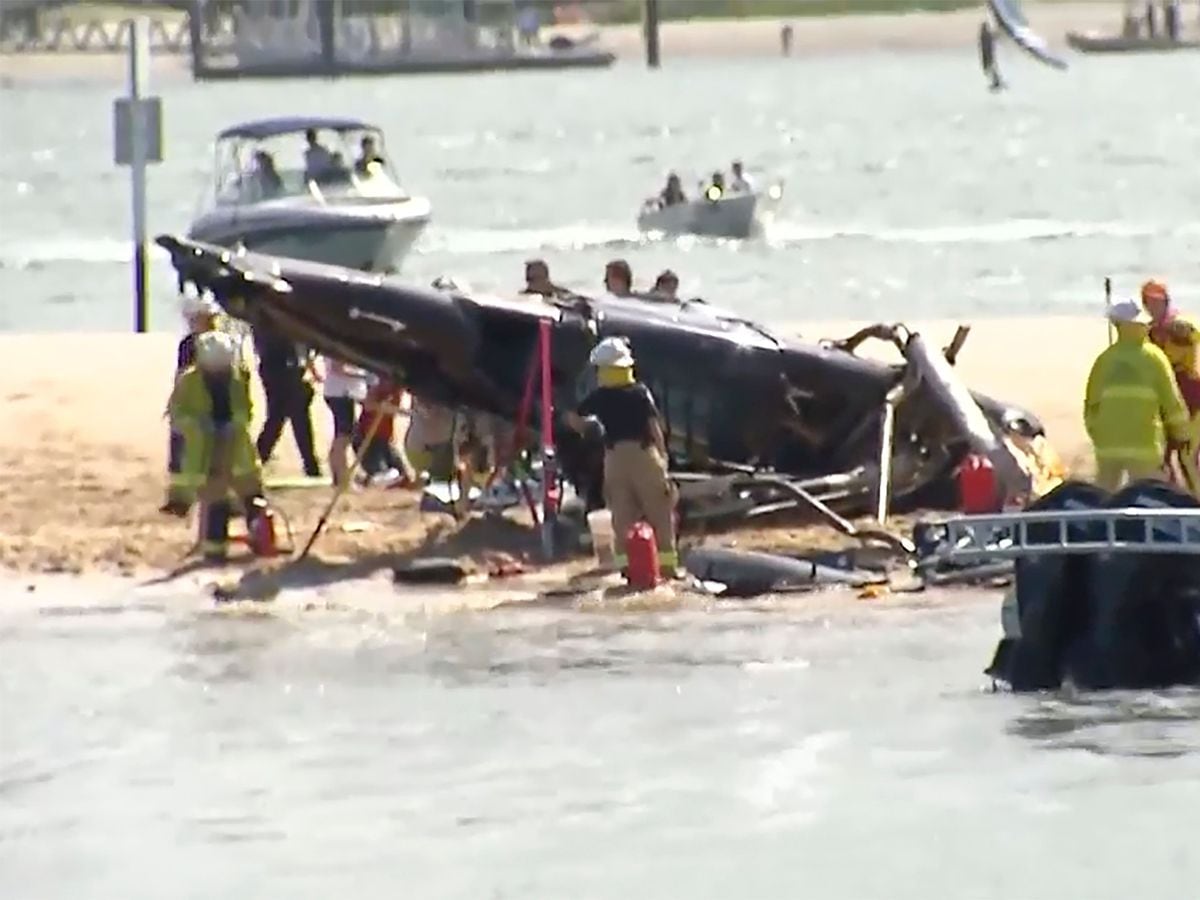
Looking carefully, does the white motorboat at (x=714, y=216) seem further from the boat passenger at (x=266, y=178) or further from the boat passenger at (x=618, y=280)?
the boat passenger at (x=618, y=280)

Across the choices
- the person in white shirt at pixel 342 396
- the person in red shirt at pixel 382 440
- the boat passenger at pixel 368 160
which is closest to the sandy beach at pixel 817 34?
the boat passenger at pixel 368 160

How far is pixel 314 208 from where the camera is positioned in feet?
142

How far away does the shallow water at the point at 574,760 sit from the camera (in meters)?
→ 13.1

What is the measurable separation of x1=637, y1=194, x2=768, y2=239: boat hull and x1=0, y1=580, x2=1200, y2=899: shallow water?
3543 centimetres

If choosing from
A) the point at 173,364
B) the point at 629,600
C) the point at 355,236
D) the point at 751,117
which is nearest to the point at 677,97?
the point at 751,117

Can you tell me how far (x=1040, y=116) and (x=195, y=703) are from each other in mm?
100494

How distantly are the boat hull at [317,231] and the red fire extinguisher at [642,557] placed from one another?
23.1 m

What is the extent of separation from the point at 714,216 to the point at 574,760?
39.8 metres

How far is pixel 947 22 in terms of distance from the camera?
6713 inches

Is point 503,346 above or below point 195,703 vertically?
above

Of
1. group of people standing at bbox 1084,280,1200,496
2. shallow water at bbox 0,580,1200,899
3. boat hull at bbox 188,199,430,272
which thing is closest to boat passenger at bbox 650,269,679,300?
shallow water at bbox 0,580,1200,899

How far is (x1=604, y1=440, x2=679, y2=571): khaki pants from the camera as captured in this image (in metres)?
19.5

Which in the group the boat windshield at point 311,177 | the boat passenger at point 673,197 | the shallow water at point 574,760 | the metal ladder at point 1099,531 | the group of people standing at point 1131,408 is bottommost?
the shallow water at point 574,760

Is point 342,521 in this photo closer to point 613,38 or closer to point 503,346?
point 503,346
